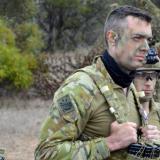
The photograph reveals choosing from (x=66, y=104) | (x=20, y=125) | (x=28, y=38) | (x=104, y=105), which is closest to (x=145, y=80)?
(x=104, y=105)

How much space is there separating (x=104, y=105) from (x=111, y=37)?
13.0 inches

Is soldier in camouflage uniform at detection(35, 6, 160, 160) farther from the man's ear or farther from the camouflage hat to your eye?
Answer: the camouflage hat

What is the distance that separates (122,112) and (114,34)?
14.2 inches

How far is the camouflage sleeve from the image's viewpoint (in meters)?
2.40

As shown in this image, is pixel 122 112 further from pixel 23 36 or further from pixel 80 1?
pixel 80 1

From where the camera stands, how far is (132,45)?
2.56 metres

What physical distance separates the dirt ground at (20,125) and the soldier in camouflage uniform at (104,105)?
236 inches

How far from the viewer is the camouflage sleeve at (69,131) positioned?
240cm

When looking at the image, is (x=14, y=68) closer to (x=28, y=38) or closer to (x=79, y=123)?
(x=28, y=38)

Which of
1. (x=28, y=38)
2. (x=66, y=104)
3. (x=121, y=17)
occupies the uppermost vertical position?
(x=121, y=17)

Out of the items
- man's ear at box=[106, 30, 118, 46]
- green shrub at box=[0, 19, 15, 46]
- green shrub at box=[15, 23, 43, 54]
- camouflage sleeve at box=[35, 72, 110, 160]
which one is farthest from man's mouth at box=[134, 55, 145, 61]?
green shrub at box=[15, 23, 43, 54]

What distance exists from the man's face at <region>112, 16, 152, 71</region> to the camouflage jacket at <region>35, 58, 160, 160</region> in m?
0.13

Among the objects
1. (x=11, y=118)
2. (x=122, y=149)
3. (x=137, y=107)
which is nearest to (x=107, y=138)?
(x=122, y=149)

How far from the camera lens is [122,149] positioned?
8.07 ft
